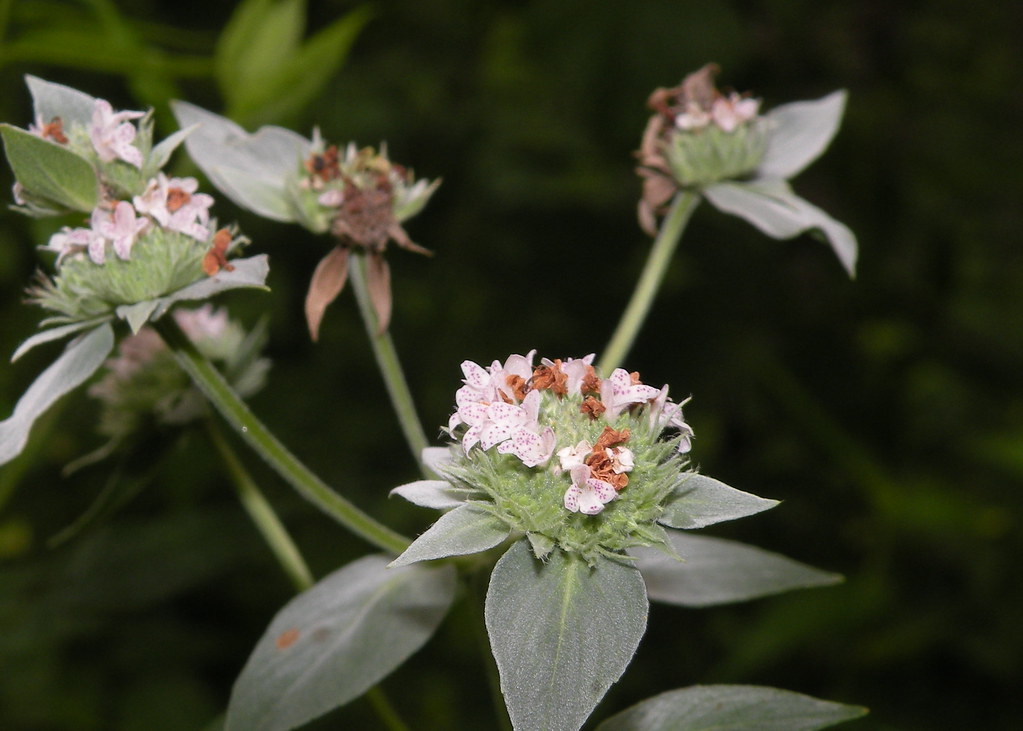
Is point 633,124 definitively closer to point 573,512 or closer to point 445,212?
point 445,212

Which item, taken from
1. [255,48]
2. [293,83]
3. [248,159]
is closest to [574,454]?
[248,159]

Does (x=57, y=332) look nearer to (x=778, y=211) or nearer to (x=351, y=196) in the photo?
(x=351, y=196)

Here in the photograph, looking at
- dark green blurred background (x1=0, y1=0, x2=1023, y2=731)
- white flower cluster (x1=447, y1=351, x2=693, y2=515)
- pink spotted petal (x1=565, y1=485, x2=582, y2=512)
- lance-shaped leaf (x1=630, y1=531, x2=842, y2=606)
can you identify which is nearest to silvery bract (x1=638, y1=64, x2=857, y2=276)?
lance-shaped leaf (x1=630, y1=531, x2=842, y2=606)

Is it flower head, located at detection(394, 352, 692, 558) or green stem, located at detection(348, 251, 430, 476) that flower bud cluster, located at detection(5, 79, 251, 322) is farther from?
flower head, located at detection(394, 352, 692, 558)

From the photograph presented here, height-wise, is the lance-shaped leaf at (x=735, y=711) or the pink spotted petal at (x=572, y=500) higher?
the pink spotted petal at (x=572, y=500)

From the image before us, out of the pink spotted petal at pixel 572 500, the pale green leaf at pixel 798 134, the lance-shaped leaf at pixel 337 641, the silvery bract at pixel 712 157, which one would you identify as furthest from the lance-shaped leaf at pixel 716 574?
the pale green leaf at pixel 798 134

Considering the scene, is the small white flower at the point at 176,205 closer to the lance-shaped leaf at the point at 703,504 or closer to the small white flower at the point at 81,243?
the small white flower at the point at 81,243

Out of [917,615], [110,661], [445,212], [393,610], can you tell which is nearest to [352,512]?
[393,610]
